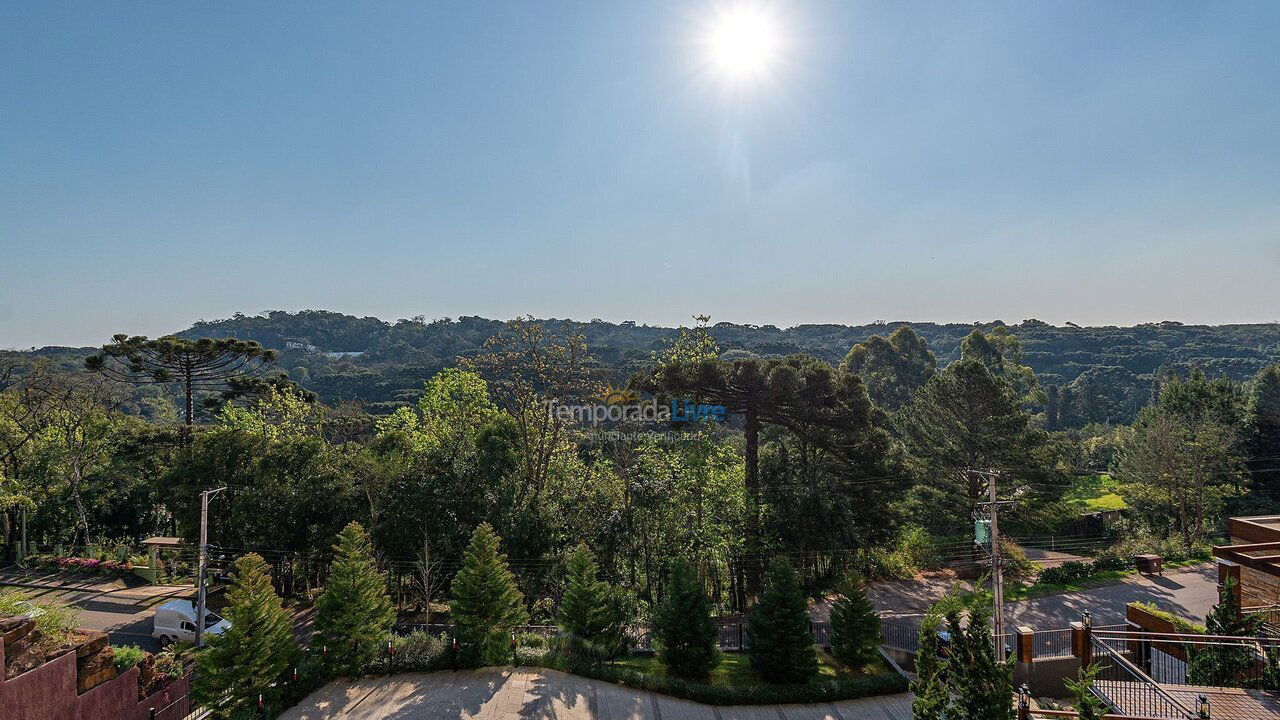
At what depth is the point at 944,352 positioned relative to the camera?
15825 centimetres

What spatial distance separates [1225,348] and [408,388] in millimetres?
166696

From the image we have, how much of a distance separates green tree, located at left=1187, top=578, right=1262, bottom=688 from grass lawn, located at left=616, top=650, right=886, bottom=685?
22.4 feet

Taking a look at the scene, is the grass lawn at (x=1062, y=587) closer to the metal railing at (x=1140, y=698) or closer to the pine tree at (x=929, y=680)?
the metal railing at (x=1140, y=698)

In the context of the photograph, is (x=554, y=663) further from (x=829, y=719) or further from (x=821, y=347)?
(x=821, y=347)

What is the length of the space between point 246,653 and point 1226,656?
20.9m

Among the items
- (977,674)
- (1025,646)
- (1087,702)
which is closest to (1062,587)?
(1025,646)

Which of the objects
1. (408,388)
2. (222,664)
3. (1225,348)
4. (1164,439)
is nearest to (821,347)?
(1225,348)

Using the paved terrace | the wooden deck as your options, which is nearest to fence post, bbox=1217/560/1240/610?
the wooden deck

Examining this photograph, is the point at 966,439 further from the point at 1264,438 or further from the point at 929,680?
the point at 929,680

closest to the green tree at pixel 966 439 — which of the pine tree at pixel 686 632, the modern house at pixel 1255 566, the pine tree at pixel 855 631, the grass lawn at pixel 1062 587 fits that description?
the grass lawn at pixel 1062 587

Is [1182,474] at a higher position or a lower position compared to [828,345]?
lower

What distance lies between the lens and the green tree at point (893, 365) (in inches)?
2451

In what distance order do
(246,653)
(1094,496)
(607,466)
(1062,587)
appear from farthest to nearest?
(1094,496) → (607,466) → (1062,587) → (246,653)

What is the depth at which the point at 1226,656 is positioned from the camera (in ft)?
40.8
